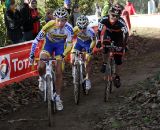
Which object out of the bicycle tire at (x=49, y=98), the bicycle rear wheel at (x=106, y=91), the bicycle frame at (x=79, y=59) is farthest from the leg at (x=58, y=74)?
the bicycle rear wheel at (x=106, y=91)

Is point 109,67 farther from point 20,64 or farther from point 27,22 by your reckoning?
point 27,22

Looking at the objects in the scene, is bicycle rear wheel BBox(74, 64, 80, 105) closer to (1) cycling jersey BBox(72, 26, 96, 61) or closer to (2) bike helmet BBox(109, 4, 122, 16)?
(1) cycling jersey BBox(72, 26, 96, 61)

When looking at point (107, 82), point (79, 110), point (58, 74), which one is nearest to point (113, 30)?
point (107, 82)

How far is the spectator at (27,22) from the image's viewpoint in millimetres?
12672

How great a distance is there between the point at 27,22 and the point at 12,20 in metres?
0.96

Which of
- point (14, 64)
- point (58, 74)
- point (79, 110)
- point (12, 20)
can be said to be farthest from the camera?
point (12, 20)

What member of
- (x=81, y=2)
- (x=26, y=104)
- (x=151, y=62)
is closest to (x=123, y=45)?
(x=26, y=104)

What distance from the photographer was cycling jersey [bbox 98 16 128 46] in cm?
1048

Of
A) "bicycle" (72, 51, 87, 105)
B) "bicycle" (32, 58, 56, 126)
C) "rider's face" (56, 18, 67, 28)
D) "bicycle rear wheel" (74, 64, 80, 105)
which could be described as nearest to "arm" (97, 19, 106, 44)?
"bicycle" (72, 51, 87, 105)

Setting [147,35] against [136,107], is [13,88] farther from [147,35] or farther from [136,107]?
[147,35]

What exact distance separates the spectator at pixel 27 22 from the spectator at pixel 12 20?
470 mm

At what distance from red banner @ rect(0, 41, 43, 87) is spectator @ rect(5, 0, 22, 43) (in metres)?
0.52

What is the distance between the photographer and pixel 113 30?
34.8 ft

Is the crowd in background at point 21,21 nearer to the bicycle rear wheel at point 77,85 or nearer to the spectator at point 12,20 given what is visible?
the spectator at point 12,20
